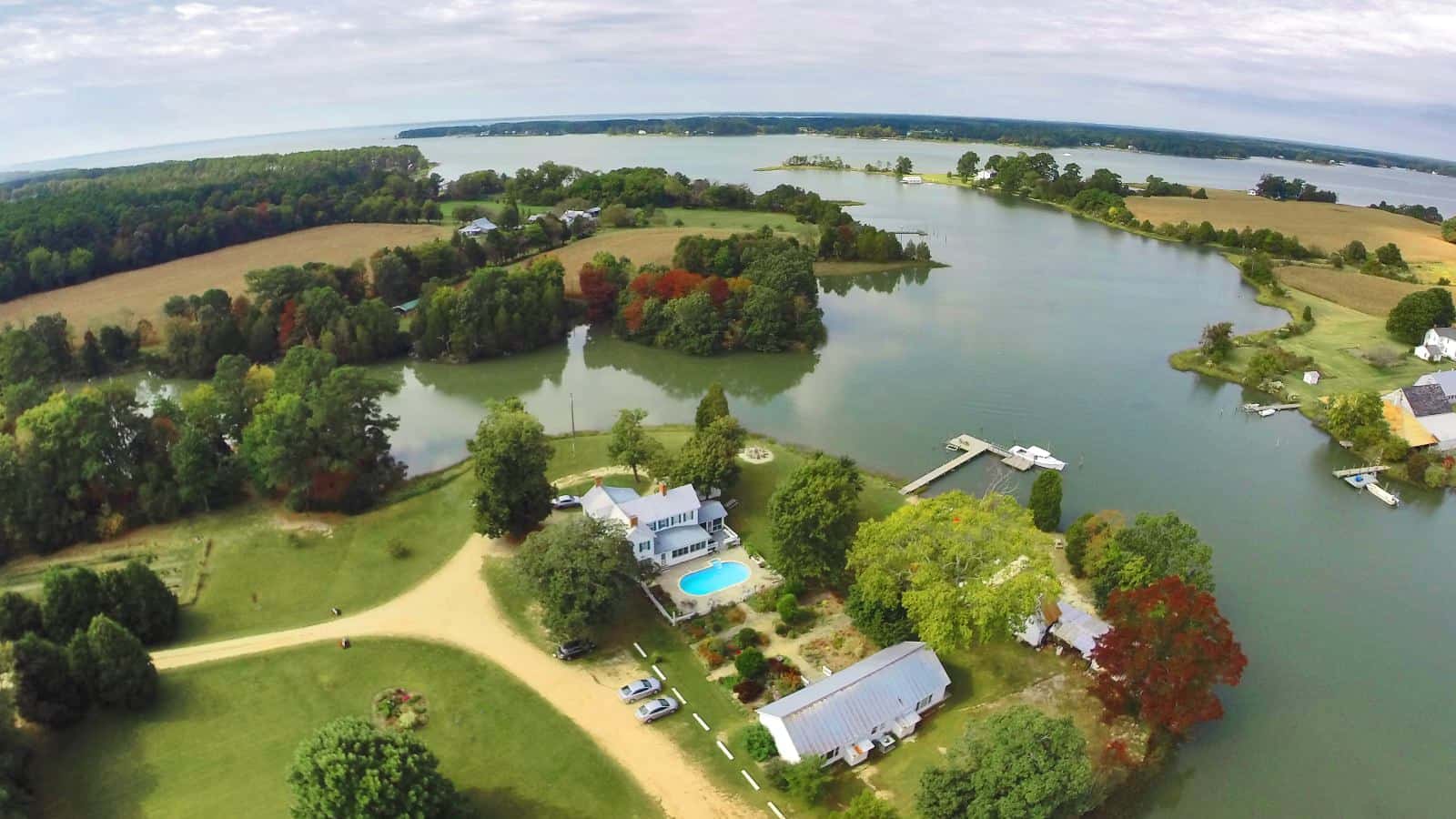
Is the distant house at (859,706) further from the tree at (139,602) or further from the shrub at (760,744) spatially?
the tree at (139,602)

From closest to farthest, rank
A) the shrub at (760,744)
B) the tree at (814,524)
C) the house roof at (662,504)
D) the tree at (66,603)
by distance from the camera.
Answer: the shrub at (760,744) < the tree at (66,603) < the tree at (814,524) < the house roof at (662,504)

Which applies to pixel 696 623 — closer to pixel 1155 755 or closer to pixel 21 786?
pixel 1155 755

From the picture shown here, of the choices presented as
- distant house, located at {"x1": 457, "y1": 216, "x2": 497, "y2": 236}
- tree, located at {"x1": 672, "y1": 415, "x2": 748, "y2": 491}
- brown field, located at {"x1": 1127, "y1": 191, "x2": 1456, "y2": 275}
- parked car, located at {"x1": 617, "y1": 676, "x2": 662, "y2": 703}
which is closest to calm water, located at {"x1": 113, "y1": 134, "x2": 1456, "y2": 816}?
tree, located at {"x1": 672, "y1": 415, "x2": 748, "y2": 491}

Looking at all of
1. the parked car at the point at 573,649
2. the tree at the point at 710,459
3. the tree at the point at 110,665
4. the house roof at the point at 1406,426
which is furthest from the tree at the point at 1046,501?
the tree at the point at 110,665

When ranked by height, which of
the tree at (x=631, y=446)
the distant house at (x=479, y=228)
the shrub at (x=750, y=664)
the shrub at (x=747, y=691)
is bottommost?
the shrub at (x=747, y=691)

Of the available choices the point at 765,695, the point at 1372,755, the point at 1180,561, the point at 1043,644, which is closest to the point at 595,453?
the point at 765,695

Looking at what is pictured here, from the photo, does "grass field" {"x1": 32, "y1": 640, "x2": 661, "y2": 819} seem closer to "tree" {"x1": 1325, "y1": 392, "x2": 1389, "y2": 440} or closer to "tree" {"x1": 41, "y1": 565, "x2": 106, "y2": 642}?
"tree" {"x1": 41, "y1": 565, "x2": 106, "y2": 642}
